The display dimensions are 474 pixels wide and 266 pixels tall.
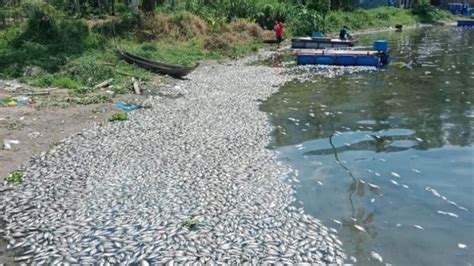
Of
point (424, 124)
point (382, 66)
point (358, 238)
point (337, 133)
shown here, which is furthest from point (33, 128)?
point (382, 66)

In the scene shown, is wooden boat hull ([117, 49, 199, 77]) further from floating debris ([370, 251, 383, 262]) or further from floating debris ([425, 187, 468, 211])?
floating debris ([370, 251, 383, 262])

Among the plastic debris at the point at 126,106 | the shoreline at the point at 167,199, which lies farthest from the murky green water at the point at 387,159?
the plastic debris at the point at 126,106

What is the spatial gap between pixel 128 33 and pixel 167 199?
25753mm

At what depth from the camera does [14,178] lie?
12.0m

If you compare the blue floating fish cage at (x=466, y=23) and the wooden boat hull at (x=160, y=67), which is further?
the blue floating fish cage at (x=466, y=23)

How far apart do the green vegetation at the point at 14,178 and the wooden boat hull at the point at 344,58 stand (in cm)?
2157

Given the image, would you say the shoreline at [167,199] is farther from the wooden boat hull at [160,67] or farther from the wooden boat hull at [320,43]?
the wooden boat hull at [320,43]

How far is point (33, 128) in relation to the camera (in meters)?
16.3

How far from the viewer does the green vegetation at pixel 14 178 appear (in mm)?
11891

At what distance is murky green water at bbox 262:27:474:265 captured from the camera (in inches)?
357

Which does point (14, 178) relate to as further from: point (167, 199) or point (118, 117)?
point (118, 117)

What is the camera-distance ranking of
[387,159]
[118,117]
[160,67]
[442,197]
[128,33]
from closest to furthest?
[442,197] < [387,159] < [118,117] < [160,67] < [128,33]

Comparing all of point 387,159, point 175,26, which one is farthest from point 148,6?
point 387,159

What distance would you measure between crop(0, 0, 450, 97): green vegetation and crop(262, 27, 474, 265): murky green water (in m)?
9.75
